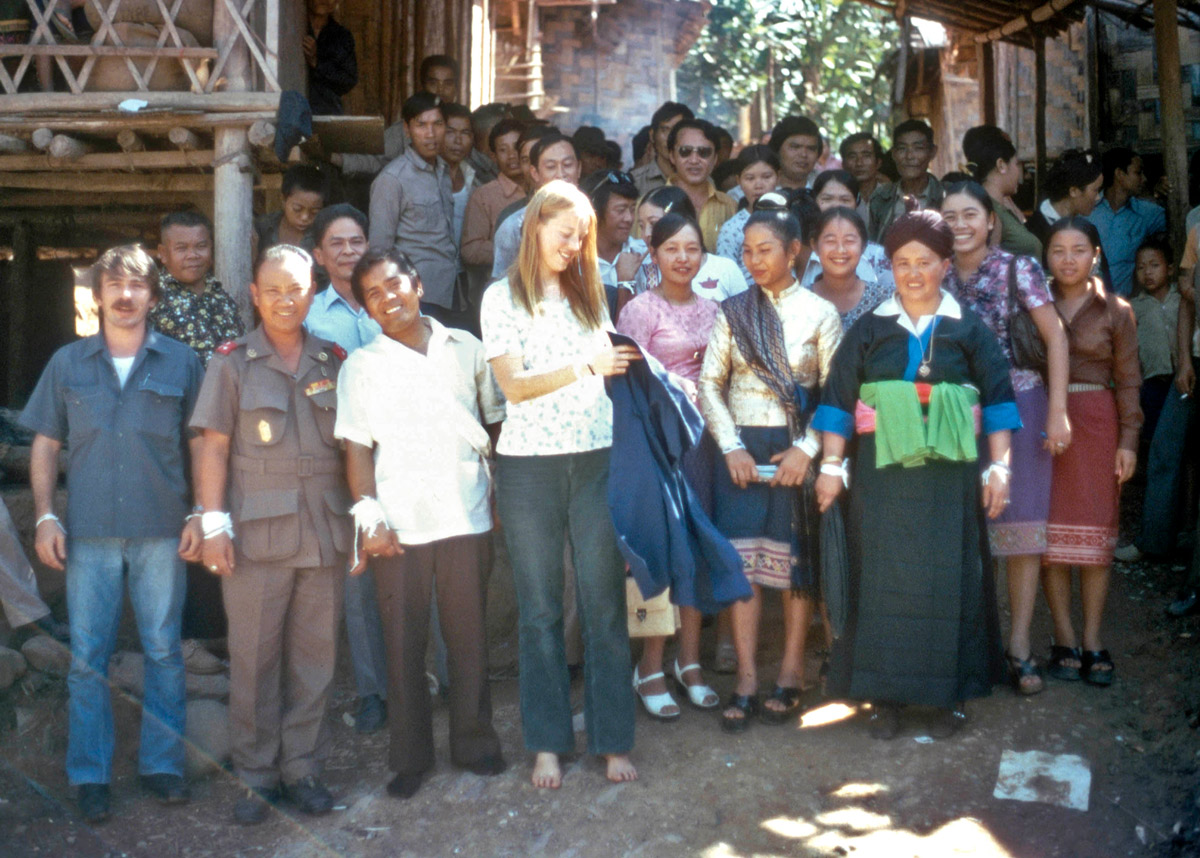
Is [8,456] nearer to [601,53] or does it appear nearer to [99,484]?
[99,484]

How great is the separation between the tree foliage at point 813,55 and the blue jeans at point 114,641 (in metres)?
14.2

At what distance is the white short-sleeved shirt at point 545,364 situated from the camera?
13.0ft

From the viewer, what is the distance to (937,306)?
168 inches

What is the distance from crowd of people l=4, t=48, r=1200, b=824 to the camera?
3.97m

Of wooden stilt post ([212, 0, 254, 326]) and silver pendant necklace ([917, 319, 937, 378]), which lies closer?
silver pendant necklace ([917, 319, 937, 378])

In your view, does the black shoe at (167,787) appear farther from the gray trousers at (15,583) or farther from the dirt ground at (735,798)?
the gray trousers at (15,583)

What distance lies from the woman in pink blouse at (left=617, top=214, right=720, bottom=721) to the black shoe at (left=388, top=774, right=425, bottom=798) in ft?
3.19

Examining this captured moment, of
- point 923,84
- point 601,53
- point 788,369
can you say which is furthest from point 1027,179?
point 601,53

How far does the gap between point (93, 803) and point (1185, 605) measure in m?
4.57

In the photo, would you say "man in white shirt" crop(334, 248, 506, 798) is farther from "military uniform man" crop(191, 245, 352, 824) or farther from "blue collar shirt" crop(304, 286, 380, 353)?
"blue collar shirt" crop(304, 286, 380, 353)

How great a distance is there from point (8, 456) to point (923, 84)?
1238 centimetres

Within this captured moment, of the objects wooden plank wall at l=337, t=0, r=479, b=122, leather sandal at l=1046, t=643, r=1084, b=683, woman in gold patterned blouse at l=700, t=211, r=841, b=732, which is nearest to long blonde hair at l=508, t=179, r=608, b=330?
woman in gold patterned blouse at l=700, t=211, r=841, b=732

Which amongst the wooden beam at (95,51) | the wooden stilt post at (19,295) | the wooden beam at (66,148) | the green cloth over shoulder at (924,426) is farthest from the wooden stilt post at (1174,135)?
the wooden stilt post at (19,295)

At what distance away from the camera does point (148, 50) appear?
6.03 metres
